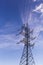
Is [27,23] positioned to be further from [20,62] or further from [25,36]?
[20,62]

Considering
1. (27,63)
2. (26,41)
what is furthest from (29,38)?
(27,63)

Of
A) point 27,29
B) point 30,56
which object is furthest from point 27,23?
point 30,56

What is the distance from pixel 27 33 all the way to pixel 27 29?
0.83 meters

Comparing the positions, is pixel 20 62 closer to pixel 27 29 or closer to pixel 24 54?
pixel 24 54

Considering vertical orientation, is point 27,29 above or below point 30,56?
above

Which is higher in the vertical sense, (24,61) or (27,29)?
(27,29)

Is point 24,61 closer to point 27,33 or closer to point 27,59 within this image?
point 27,59

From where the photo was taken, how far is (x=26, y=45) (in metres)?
71.6

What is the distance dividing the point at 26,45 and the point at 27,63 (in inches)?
146

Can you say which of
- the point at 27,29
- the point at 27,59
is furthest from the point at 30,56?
the point at 27,29

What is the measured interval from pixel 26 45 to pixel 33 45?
5.29ft

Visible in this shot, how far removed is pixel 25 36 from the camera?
72.2 m

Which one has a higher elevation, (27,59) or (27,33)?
(27,33)

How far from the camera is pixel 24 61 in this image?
70.2 m
